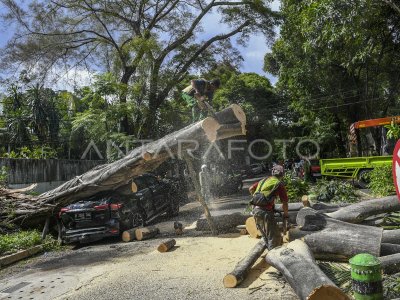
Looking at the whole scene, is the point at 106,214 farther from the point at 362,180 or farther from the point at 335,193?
the point at 362,180

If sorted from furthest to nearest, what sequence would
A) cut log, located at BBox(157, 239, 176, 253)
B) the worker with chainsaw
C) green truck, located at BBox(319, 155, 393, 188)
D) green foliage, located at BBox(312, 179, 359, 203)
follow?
green truck, located at BBox(319, 155, 393, 188) → green foliage, located at BBox(312, 179, 359, 203) → cut log, located at BBox(157, 239, 176, 253) → the worker with chainsaw

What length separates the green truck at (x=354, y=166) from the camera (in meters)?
16.0

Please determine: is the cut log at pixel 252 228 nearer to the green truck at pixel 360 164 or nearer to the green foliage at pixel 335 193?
the green foliage at pixel 335 193

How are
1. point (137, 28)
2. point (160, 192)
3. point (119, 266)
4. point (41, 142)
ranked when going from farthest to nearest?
1. point (41, 142)
2. point (137, 28)
3. point (160, 192)
4. point (119, 266)

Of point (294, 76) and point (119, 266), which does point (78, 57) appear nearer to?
point (294, 76)

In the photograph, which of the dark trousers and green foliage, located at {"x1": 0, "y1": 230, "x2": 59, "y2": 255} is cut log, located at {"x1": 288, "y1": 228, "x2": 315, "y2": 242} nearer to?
the dark trousers

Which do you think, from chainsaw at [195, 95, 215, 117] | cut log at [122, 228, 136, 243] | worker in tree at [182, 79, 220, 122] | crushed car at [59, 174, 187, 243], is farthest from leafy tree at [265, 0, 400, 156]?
cut log at [122, 228, 136, 243]

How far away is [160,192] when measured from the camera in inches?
493

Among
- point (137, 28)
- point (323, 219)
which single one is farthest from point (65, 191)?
point (137, 28)

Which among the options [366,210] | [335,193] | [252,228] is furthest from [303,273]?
[335,193]

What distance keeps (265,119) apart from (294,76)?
7512 millimetres

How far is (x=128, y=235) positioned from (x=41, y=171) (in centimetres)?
1148

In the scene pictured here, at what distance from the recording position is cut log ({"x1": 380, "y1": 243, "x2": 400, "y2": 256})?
19.1 ft

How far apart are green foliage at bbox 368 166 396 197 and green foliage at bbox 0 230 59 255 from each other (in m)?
9.73
